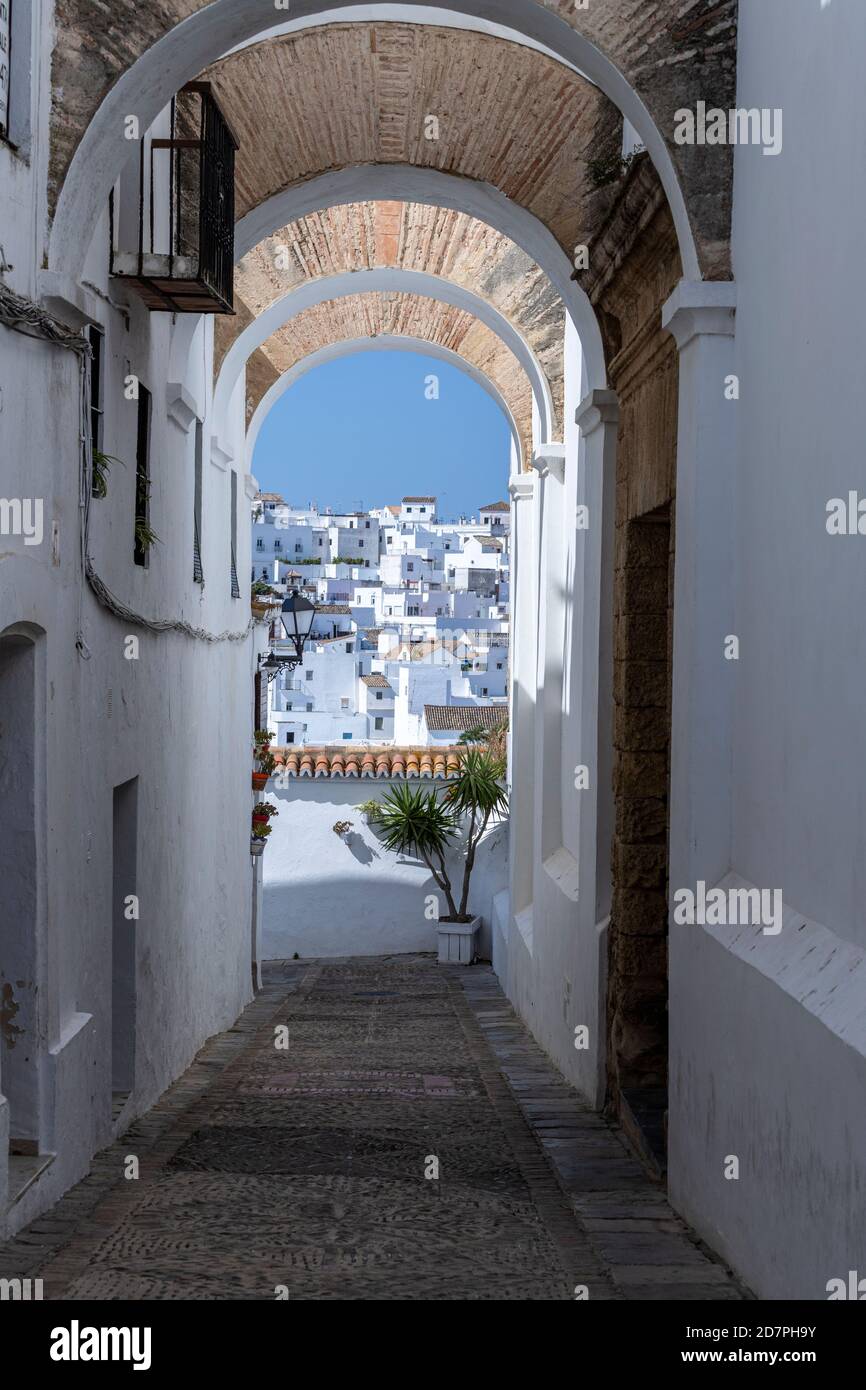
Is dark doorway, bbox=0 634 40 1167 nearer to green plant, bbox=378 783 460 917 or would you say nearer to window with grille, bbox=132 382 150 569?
window with grille, bbox=132 382 150 569

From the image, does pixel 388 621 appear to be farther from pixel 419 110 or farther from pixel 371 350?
pixel 419 110

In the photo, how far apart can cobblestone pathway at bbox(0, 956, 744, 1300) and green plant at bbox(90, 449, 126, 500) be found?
2953 millimetres

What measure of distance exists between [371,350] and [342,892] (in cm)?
721

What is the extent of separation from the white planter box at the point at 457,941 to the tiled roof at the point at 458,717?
11379 mm

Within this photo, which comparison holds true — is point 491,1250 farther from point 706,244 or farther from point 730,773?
point 706,244

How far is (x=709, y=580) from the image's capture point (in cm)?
547

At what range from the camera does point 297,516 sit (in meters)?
93.2

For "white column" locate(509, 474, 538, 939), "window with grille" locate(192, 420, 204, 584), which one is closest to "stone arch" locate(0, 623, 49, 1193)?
"window with grille" locate(192, 420, 204, 584)

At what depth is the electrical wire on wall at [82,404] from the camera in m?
5.11

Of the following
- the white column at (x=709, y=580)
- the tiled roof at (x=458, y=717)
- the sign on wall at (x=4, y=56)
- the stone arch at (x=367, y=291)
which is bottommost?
the tiled roof at (x=458, y=717)

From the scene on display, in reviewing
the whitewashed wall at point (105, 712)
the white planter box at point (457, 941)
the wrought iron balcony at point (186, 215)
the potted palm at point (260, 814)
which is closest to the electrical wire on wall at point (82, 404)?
the whitewashed wall at point (105, 712)

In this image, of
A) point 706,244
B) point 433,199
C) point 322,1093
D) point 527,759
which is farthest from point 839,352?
point 527,759

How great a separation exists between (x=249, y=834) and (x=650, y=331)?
8.28m

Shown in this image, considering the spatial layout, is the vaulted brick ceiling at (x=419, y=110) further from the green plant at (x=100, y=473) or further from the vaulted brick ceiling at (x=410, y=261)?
the green plant at (x=100, y=473)
